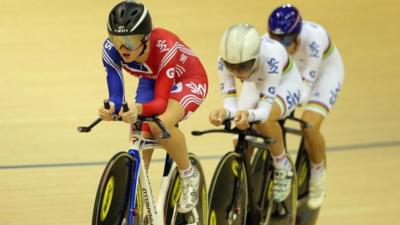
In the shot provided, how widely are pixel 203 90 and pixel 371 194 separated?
2112mm

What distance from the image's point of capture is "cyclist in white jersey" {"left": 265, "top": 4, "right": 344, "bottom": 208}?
14.8ft

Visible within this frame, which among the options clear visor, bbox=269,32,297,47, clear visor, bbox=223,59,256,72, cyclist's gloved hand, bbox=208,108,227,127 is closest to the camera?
cyclist's gloved hand, bbox=208,108,227,127

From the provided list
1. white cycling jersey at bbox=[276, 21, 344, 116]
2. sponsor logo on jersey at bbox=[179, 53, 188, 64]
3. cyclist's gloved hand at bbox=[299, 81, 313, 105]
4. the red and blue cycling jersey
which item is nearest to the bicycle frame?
the red and blue cycling jersey

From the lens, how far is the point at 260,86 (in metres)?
4.06

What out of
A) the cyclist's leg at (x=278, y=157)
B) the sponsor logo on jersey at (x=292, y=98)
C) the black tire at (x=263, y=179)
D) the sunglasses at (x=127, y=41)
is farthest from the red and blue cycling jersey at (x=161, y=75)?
the black tire at (x=263, y=179)

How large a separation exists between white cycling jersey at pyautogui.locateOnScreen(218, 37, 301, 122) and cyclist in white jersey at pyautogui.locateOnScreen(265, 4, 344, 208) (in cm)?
22

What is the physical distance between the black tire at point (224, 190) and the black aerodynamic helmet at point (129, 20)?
0.89 m

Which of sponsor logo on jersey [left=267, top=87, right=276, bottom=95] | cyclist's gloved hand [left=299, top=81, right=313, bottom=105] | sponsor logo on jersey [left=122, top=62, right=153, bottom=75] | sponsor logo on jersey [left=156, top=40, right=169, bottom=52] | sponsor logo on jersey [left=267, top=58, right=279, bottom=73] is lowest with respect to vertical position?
cyclist's gloved hand [left=299, top=81, right=313, bottom=105]

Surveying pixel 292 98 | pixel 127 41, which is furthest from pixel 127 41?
pixel 292 98

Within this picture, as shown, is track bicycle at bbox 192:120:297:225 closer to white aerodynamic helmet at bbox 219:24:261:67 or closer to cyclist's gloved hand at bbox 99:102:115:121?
white aerodynamic helmet at bbox 219:24:261:67

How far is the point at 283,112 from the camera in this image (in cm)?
426

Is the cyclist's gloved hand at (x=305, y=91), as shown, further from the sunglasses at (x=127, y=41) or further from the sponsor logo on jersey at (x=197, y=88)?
the sunglasses at (x=127, y=41)

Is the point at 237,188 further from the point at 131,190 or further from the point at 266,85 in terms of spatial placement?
the point at 131,190

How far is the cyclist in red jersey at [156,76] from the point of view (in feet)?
10.3
